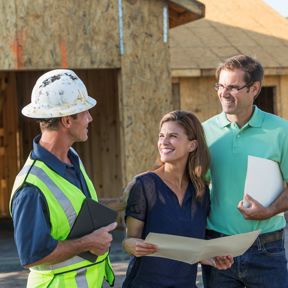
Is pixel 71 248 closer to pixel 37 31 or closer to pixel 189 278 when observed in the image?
pixel 189 278

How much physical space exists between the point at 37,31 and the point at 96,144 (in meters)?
4.32

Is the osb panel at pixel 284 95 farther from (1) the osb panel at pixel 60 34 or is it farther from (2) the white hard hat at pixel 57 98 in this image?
(2) the white hard hat at pixel 57 98

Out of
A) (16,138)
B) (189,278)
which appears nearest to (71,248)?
(189,278)

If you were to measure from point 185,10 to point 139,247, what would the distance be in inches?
300

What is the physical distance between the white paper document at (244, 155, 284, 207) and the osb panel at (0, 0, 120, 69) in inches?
248

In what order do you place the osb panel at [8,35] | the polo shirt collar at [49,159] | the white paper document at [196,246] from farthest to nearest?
the osb panel at [8,35], the white paper document at [196,246], the polo shirt collar at [49,159]

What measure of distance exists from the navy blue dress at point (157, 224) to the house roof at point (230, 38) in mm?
10020

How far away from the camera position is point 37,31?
1029 centimetres

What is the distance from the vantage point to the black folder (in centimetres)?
359

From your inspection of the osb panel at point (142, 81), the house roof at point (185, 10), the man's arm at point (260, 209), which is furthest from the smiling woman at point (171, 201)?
the house roof at point (185, 10)

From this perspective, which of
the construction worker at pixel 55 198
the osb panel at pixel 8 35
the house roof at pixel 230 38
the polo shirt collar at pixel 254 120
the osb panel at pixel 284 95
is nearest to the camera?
the construction worker at pixel 55 198

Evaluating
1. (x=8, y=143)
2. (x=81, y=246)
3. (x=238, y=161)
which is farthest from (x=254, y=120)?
(x=8, y=143)

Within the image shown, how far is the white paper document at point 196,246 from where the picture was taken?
12.8ft

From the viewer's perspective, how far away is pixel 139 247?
397 cm
